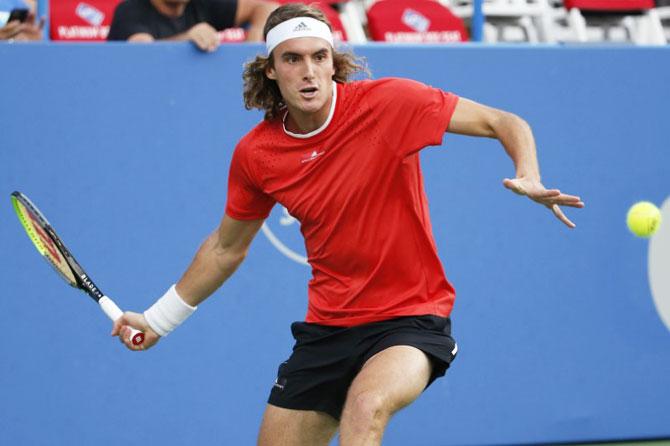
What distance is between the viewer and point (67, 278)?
4.83 m

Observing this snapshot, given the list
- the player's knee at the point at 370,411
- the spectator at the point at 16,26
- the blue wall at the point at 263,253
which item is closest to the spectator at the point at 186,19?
the blue wall at the point at 263,253

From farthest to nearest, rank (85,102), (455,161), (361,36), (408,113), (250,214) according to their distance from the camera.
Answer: (361,36) → (455,161) → (85,102) → (250,214) → (408,113)

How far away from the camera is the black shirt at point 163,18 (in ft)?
19.9

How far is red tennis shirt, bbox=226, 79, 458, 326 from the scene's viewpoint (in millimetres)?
4348

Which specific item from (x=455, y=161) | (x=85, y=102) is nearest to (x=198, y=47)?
(x=85, y=102)

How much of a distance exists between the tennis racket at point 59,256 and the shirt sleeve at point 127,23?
137cm

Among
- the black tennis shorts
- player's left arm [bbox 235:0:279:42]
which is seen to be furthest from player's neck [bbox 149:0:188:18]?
the black tennis shorts

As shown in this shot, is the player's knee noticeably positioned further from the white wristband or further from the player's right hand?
the player's right hand

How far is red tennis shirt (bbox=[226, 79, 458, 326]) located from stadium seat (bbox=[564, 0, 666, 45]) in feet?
14.7

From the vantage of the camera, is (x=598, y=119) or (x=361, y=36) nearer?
(x=598, y=119)

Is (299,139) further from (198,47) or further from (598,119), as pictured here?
(598,119)

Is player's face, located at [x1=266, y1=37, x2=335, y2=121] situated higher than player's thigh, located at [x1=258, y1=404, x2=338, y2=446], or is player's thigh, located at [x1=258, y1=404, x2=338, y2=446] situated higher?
player's face, located at [x1=266, y1=37, x2=335, y2=121]

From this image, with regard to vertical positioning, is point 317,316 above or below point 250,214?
below

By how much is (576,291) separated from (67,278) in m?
2.72
